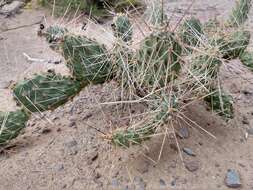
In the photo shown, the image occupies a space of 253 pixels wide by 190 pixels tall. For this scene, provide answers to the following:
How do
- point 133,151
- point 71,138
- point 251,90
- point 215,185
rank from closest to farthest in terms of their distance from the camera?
1. point 215,185
2. point 133,151
3. point 71,138
4. point 251,90

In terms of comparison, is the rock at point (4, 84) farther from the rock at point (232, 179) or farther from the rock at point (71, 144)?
the rock at point (232, 179)

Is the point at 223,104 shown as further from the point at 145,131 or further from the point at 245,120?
the point at 145,131

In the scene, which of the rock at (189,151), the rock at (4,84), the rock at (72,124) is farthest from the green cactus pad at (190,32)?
the rock at (4,84)

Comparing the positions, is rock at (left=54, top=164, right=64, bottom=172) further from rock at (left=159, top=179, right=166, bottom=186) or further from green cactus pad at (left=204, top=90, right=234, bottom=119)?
green cactus pad at (left=204, top=90, right=234, bottom=119)

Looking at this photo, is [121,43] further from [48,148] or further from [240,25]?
[240,25]

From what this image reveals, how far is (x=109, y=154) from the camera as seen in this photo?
2.39 meters

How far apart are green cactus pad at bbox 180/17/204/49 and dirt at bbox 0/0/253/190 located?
424 mm

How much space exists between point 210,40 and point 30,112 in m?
1.18

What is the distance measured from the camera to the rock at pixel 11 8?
4.76 m

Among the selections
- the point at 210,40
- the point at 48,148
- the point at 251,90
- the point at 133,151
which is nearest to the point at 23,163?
the point at 48,148

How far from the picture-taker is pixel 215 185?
7.34 ft

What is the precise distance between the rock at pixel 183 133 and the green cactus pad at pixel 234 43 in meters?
0.57

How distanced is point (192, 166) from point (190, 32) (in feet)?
3.15

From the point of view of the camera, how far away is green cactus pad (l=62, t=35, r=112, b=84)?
8.19 feet
